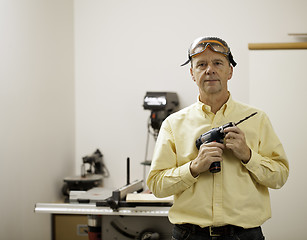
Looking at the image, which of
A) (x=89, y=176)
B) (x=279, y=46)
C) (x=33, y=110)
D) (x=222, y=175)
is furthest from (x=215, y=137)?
(x=89, y=176)

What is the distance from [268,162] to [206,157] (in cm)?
26

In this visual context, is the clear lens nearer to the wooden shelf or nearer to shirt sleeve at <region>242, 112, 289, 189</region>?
shirt sleeve at <region>242, 112, 289, 189</region>

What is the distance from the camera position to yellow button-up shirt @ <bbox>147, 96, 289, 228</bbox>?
1424 millimetres

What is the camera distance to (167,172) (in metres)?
1.50

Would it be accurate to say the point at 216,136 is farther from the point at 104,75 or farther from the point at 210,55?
the point at 104,75

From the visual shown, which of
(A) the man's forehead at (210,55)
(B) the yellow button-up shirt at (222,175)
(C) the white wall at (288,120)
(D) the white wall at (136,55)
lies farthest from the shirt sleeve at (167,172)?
(D) the white wall at (136,55)

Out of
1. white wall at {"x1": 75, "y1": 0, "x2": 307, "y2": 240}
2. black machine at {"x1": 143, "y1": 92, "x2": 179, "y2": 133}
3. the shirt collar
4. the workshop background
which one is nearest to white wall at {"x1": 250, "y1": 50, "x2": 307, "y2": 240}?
the workshop background

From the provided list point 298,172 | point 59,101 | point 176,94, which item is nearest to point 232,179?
point 298,172

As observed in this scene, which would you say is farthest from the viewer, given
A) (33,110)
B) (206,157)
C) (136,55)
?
(136,55)

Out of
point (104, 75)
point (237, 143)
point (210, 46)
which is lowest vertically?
point (237, 143)

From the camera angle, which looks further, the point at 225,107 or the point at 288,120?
the point at 288,120

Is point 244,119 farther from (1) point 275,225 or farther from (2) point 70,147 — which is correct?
(2) point 70,147

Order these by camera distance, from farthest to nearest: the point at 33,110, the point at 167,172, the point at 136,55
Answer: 1. the point at 136,55
2. the point at 33,110
3. the point at 167,172

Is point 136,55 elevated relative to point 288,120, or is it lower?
elevated
